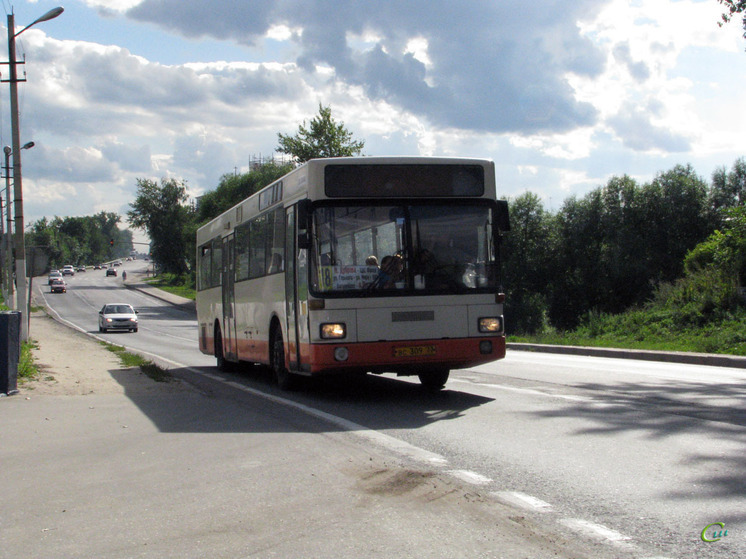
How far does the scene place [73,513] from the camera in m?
5.78

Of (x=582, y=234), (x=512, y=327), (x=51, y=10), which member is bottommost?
(x=512, y=327)

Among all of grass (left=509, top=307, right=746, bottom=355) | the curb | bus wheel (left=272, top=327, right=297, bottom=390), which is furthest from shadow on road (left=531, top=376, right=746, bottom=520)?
grass (left=509, top=307, right=746, bottom=355)

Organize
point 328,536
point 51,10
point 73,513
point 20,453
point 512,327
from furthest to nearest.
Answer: point 512,327 < point 51,10 < point 20,453 < point 73,513 < point 328,536

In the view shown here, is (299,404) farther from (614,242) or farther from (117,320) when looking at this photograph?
(614,242)

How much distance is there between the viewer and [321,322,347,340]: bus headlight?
10.9 meters

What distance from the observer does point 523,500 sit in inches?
225

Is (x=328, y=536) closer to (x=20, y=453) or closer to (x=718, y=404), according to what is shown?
(x=20, y=453)

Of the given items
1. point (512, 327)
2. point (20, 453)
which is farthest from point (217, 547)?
point (512, 327)

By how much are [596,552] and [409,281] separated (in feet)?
21.9

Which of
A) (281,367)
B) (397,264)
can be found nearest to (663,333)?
(281,367)

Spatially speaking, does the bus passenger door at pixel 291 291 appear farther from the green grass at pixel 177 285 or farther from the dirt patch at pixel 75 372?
the green grass at pixel 177 285

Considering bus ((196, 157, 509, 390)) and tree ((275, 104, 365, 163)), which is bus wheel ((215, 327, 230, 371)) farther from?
tree ((275, 104, 365, 163))

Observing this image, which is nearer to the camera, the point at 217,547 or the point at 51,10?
the point at 217,547

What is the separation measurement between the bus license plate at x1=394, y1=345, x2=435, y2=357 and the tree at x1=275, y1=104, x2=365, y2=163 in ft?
214
